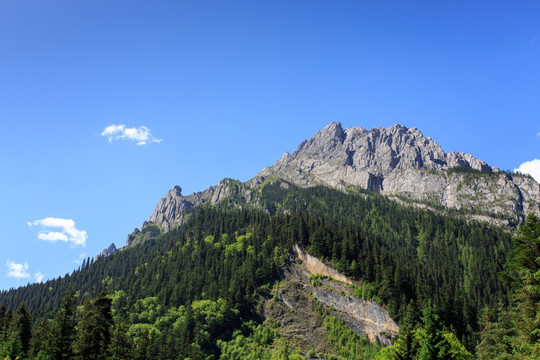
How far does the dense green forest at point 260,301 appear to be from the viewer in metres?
50.6

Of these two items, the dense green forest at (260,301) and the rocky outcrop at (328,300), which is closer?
the dense green forest at (260,301)

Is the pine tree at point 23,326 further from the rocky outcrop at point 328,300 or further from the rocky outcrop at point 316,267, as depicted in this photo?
the rocky outcrop at point 316,267

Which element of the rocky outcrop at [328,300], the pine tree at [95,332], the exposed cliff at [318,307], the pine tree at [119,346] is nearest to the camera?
the pine tree at [95,332]

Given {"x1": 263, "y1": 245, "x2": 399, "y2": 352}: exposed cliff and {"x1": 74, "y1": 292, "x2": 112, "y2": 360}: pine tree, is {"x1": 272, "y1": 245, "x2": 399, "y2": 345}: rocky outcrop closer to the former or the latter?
{"x1": 263, "y1": 245, "x2": 399, "y2": 352}: exposed cliff

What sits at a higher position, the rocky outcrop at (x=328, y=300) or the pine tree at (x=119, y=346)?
the rocky outcrop at (x=328, y=300)

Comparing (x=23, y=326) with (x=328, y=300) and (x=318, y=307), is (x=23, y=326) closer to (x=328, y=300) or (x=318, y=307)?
(x=318, y=307)

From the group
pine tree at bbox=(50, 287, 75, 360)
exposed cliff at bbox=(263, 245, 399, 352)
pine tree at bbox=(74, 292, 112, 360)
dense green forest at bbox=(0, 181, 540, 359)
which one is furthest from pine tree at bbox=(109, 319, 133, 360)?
exposed cliff at bbox=(263, 245, 399, 352)

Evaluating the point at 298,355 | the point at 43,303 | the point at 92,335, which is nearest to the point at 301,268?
the point at 298,355

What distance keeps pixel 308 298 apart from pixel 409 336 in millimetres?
70809

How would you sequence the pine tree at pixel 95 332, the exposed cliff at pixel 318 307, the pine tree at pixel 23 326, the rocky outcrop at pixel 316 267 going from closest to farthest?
the pine tree at pixel 95 332 → the pine tree at pixel 23 326 → the exposed cliff at pixel 318 307 → the rocky outcrop at pixel 316 267

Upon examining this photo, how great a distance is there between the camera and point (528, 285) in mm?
34875

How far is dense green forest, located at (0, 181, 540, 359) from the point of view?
50.6 m

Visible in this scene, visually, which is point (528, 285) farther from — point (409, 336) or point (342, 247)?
point (342, 247)

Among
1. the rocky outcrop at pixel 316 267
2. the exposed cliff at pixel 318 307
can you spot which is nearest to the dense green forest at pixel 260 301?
the rocky outcrop at pixel 316 267
